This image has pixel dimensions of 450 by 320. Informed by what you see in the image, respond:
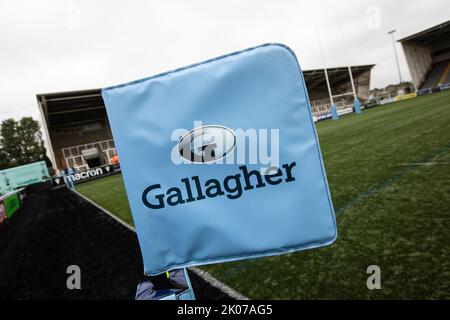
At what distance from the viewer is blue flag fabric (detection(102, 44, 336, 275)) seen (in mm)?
825

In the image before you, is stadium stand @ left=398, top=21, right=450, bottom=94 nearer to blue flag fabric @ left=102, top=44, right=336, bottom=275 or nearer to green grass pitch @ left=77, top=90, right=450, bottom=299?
green grass pitch @ left=77, top=90, right=450, bottom=299

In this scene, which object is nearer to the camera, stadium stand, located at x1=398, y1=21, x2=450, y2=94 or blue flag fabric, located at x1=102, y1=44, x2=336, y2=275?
blue flag fabric, located at x1=102, y1=44, x2=336, y2=275

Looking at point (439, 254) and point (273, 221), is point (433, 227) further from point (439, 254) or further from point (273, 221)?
point (273, 221)

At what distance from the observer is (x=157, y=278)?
1.28 m

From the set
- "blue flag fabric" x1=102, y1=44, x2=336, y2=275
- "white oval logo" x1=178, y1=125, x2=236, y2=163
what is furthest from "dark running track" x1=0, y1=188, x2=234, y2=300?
"white oval logo" x1=178, y1=125, x2=236, y2=163

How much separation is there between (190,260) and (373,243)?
195 centimetres

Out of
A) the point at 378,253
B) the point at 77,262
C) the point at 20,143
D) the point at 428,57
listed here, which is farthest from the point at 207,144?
the point at 20,143

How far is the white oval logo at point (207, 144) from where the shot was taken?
2.80 feet

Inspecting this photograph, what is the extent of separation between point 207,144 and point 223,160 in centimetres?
7

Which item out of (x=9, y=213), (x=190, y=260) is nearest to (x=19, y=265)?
(x=190, y=260)

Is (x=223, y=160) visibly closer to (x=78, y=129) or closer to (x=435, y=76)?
(x=78, y=129)

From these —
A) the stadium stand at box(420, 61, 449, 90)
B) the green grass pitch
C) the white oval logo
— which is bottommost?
the green grass pitch

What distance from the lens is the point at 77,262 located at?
3.36 metres

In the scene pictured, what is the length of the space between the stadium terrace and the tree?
5198 cm
